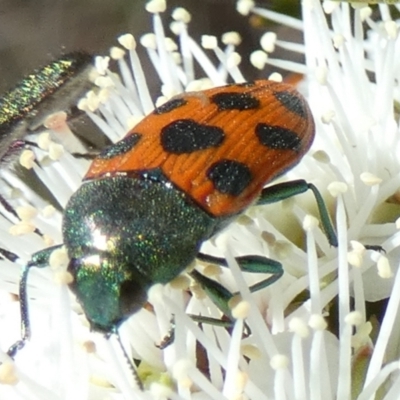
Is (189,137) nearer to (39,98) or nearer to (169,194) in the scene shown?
(169,194)

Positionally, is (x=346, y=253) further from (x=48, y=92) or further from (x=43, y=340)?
Result: (x=48, y=92)

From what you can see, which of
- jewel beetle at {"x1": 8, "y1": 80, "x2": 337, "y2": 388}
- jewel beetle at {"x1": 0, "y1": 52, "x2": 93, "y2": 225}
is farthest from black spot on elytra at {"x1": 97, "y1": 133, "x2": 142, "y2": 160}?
jewel beetle at {"x1": 0, "y1": 52, "x2": 93, "y2": 225}

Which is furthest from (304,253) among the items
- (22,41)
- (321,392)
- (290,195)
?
(22,41)

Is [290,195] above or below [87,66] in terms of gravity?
below

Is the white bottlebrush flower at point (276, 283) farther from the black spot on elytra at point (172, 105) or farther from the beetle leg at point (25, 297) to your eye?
the black spot on elytra at point (172, 105)

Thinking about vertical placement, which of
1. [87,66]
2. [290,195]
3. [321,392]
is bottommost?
[321,392]

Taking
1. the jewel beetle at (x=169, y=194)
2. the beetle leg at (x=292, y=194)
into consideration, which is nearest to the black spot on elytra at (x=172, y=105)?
the jewel beetle at (x=169, y=194)

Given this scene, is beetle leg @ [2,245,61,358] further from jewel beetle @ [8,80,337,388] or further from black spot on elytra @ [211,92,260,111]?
black spot on elytra @ [211,92,260,111]
